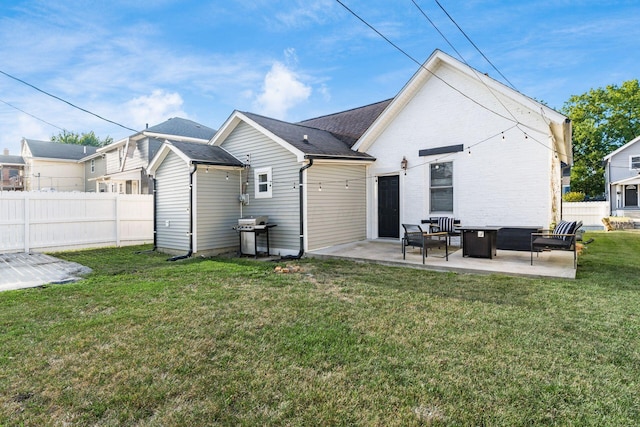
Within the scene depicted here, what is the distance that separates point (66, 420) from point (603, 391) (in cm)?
395

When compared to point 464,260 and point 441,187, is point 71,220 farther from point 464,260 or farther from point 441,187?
point 464,260

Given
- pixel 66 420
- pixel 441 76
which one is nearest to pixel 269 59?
pixel 441 76

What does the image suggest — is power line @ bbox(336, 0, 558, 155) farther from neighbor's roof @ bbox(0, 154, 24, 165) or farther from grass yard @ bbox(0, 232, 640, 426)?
neighbor's roof @ bbox(0, 154, 24, 165)

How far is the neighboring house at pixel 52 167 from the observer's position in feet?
92.3

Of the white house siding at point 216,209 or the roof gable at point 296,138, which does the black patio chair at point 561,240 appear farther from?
the white house siding at point 216,209

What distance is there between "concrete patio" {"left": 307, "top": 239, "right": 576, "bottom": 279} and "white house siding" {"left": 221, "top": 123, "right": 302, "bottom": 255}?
1083 mm

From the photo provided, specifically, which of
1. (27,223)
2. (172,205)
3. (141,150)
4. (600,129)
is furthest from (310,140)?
(600,129)

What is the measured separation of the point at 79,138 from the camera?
162ft

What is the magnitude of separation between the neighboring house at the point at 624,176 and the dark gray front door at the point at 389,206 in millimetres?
19975

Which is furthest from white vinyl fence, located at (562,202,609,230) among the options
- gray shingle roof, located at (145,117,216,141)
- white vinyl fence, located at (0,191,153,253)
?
gray shingle roof, located at (145,117,216,141)

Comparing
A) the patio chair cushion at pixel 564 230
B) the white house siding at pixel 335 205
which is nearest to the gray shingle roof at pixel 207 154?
the white house siding at pixel 335 205

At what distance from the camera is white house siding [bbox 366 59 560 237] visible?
8.59m

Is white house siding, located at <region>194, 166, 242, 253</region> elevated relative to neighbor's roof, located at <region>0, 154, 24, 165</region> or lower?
lower

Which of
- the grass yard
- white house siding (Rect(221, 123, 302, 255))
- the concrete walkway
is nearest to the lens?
the grass yard
